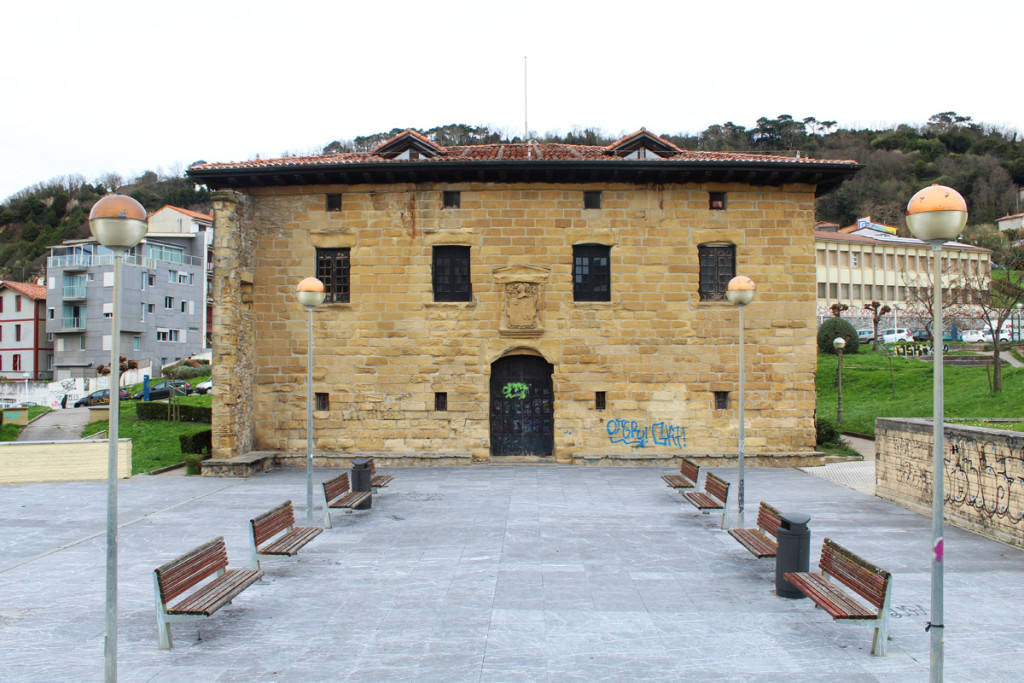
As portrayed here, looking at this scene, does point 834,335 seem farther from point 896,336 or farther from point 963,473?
point 963,473

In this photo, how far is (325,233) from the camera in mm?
19422

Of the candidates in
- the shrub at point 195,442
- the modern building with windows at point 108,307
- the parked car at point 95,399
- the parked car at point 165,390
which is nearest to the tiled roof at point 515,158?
the shrub at point 195,442

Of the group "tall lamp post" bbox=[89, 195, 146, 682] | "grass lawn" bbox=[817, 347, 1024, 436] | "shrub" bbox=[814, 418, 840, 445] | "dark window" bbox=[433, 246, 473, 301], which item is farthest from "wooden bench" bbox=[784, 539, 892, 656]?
"grass lawn" bbox=[817, 347, 1024, 436]

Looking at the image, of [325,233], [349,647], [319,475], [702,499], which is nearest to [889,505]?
[702,499]

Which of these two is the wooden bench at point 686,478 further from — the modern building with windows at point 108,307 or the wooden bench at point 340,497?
the modern building with windows at point 108,307

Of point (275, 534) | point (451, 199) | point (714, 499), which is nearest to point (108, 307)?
point (451, 199)

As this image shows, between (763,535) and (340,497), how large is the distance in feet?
23.8

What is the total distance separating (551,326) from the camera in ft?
62.5

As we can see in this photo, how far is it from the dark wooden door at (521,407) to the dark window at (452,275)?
7.09 feet

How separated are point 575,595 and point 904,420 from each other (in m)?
9.26

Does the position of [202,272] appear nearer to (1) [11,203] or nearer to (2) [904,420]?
(1) [11,203]

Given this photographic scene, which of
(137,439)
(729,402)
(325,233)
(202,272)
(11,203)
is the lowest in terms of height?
(137,439)

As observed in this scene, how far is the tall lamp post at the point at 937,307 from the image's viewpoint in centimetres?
523

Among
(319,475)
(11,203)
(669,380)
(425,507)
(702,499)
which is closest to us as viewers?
(702,499)
